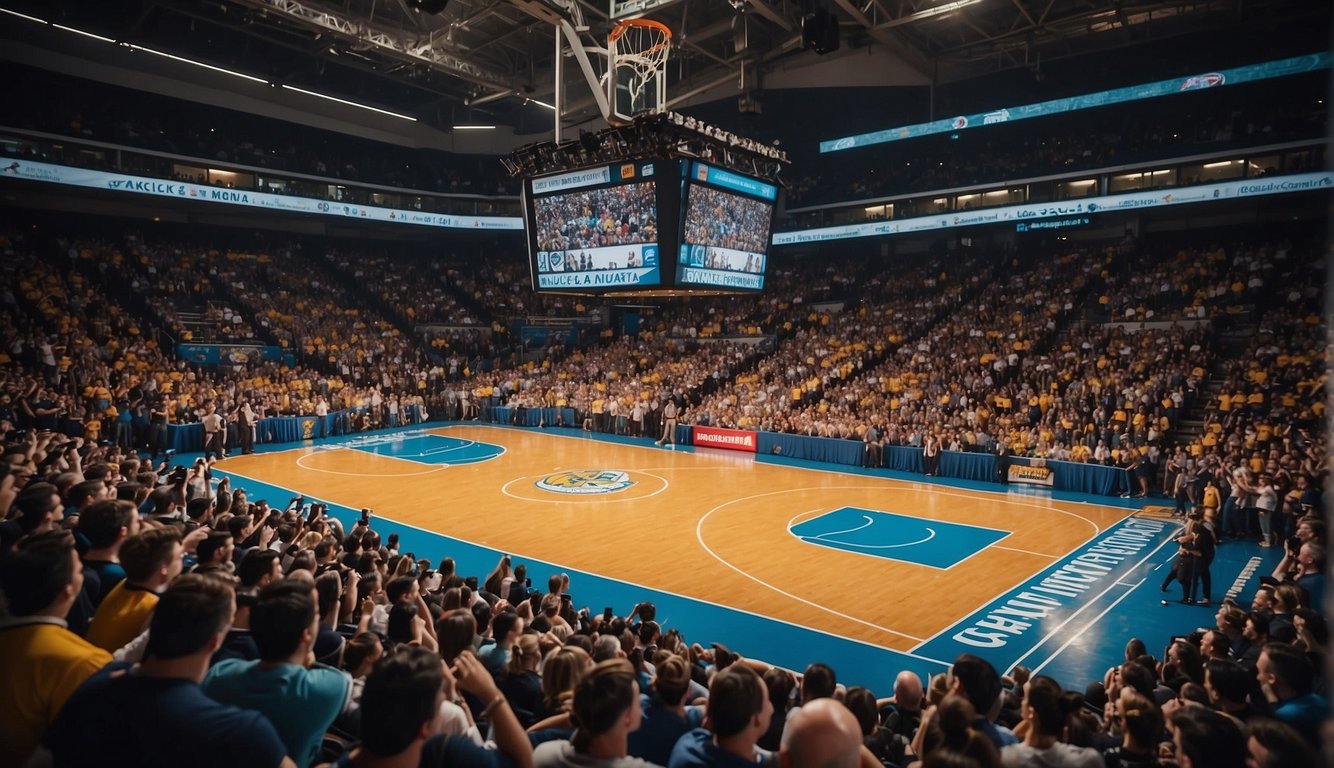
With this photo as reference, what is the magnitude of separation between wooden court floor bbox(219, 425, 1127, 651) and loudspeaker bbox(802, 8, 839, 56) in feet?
30.2

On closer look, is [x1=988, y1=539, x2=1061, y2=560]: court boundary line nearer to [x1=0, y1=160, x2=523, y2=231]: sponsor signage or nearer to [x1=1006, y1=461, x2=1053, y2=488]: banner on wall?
[x1=1006, y1=461, x2=1053, y2=488]: banner on wall

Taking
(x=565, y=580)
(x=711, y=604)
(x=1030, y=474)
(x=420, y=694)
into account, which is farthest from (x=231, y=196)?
(x=420, y=694)

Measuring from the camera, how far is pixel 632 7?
58.4ft

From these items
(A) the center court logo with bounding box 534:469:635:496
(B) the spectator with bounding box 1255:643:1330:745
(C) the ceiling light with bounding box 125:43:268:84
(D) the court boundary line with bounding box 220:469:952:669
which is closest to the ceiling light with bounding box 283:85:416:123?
(C) the ceiling light with bounding box 125:43:268:84

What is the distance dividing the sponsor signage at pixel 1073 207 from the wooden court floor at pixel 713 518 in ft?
41.3

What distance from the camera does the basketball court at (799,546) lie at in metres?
8.95

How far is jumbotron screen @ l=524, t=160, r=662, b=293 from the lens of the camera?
14375 mm

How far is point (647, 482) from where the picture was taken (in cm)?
1808

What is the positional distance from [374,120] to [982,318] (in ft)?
96.5

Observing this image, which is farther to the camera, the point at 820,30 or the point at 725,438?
the point at 725,438

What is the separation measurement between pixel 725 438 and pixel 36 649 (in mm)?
Answer: 21342

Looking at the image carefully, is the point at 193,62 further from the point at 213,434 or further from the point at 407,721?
the point at 407,721

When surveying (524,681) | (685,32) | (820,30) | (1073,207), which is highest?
(685,32)

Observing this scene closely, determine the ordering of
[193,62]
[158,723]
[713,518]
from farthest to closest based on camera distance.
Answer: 1. [193,62]
2. [713,518]
3. [158,723]
